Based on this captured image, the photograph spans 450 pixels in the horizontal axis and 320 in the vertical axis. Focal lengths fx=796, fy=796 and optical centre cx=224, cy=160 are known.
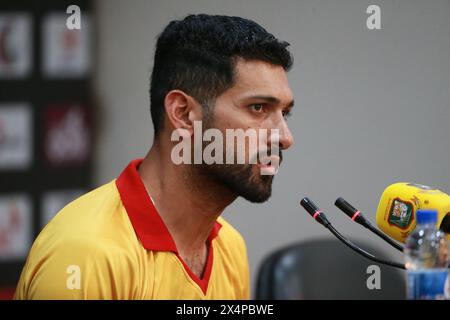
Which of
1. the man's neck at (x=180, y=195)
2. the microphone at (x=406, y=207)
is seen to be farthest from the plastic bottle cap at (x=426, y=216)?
the man's neck at (x=180, y=195)

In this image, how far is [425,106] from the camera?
2.80 metres

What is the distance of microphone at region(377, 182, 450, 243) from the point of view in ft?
4.71

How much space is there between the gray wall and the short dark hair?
90cm

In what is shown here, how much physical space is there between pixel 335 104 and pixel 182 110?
1.12 meters

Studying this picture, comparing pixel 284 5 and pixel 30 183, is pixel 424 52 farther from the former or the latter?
pixel 30 183

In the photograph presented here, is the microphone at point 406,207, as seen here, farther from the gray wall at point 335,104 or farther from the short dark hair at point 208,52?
the gray wall at point 335,104

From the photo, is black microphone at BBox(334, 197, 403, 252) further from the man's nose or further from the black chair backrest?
the black chair backrest

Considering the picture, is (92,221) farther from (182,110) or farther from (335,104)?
(335,104)

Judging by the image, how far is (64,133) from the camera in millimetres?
2656

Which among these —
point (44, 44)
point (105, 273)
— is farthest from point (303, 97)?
point (105, 273)

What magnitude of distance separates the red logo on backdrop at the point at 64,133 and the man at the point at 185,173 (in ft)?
2.90

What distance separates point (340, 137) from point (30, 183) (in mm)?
1077

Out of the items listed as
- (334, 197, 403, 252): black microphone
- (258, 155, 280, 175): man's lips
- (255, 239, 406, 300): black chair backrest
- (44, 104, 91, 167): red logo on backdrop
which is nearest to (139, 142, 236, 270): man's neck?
(258, 155, 280, 175): man's lips

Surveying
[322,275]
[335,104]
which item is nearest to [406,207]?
[322,275]
